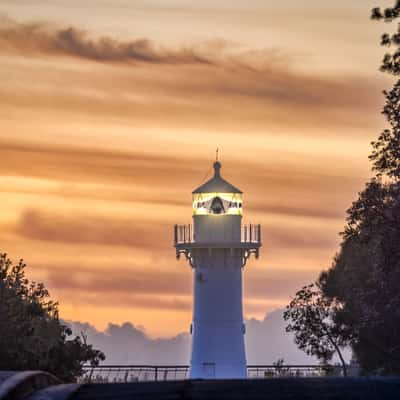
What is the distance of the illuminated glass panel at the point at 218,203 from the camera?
253 feet

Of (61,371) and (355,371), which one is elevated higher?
(355,371)

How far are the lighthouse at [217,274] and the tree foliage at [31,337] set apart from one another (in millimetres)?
27813

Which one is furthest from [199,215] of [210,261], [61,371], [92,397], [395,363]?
[92,397]

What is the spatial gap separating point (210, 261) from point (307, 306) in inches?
827

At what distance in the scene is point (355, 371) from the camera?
6159 cm

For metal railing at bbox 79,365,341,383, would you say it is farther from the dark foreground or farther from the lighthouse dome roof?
the dark foreground

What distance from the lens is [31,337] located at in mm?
44969

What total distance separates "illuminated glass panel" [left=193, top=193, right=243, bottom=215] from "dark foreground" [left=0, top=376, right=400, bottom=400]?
57119 mm

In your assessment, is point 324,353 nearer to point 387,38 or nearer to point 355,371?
point 355,371

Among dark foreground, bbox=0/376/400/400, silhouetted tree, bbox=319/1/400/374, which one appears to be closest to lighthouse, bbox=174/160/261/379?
silhouetted tree, bbox=319/1/400/374

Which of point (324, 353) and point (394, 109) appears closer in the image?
point (394, 109)

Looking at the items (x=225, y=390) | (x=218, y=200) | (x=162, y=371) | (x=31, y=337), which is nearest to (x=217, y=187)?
(x=218, y=200)

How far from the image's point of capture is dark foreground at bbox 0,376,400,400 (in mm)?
18734

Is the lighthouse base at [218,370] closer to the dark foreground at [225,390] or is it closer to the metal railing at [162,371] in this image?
the metal railing at [162,371]
